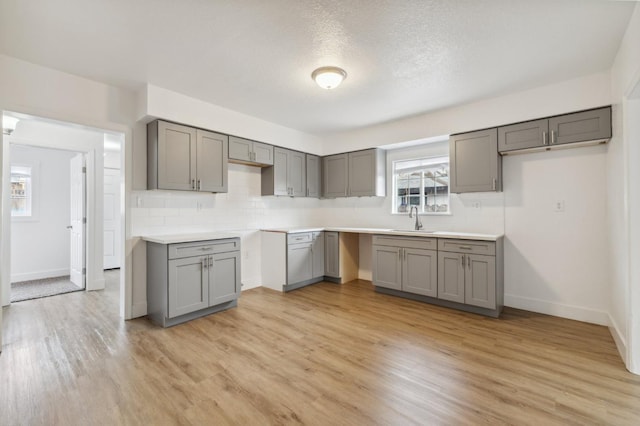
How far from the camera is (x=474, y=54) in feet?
8.32

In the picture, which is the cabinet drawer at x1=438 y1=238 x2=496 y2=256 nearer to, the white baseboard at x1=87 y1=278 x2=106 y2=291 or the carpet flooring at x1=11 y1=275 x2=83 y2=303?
the white baseboard at x1=87 y1=278 x2=106 y2=291

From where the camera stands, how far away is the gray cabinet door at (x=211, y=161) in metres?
3.68

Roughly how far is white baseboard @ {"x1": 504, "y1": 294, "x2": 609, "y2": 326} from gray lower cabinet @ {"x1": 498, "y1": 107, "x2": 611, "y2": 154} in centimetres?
182

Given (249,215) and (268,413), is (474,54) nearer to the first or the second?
(268,413)

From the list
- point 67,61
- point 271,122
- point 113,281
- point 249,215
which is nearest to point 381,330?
point 249,215

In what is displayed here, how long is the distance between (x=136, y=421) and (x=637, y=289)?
11.7 ft

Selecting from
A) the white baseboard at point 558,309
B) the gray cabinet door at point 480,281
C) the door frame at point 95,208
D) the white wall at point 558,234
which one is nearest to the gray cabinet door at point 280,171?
the door frame at point 95,208

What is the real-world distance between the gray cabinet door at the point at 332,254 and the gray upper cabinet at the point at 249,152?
1.57 meters

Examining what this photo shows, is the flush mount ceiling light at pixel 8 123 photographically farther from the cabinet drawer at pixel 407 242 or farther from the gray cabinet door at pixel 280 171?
the cabinet drawer at pixel 407 242

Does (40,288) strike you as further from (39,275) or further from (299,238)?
(299,238)

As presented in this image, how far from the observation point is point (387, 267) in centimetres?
420

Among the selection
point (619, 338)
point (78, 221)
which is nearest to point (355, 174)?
point (619, 338)

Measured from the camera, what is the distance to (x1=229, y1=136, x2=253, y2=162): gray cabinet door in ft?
13.3

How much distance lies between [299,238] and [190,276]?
1.76 m
